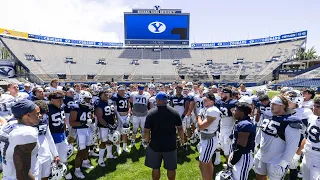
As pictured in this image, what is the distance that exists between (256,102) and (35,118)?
22.9ft

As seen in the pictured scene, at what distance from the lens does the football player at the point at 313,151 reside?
356cm

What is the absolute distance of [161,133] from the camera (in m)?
4.28

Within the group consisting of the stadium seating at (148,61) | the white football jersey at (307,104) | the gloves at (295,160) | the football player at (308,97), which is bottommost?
the gloves at (295,160)

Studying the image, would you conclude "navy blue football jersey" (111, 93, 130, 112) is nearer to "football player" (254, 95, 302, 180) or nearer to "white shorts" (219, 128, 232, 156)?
"white shorts" (219, 128, 232, 156)

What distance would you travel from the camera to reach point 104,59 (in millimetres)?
48406

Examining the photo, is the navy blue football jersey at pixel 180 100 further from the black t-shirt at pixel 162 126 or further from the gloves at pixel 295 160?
the gloves at pixel 295 160

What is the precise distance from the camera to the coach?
4.23 m

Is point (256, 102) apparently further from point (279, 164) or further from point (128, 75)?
point (128, 75)

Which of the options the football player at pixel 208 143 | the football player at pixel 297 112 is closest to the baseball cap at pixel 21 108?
the football player at pixel 208 143

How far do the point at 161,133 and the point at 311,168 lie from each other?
106 inches

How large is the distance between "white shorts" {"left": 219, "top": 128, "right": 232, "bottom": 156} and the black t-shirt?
2.22m

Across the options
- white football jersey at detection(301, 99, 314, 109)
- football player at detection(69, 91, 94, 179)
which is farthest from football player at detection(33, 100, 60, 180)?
white football jersey at detection(301, 99, 314, 109)

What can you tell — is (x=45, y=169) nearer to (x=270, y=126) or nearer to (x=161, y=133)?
(x=161, y=133)

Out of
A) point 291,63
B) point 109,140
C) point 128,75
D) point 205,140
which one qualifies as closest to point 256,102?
point 205,140
